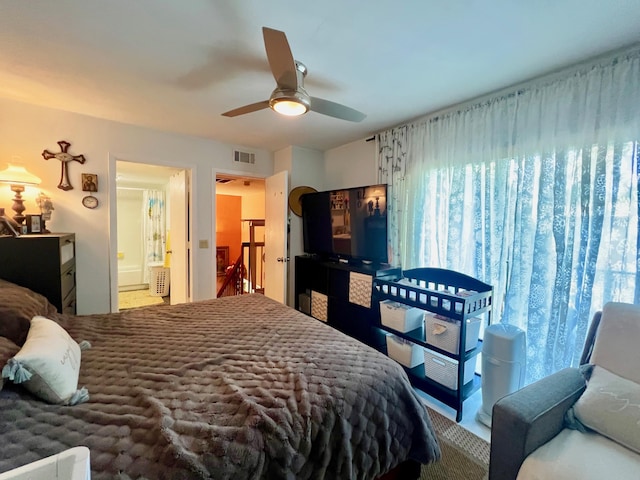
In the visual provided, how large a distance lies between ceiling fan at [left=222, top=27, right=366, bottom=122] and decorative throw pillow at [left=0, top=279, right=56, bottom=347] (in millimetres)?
1659

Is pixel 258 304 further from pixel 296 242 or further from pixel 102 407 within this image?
pixel 296 242

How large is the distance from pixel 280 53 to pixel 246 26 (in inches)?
11.6

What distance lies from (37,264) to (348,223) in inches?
107

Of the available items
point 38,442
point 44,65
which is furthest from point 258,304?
Result: point 44,65

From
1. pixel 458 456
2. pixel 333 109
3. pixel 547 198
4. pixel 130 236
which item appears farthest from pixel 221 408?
pixel 130 236

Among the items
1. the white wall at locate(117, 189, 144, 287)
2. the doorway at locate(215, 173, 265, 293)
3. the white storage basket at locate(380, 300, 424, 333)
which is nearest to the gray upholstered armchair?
the white storage basket at locate(380, 300, 424, 333)

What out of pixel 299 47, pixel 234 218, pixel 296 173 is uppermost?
pixel 299 47

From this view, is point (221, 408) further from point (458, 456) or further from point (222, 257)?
point (222, 257)

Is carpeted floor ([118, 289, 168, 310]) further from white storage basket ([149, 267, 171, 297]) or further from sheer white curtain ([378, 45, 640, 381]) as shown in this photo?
sheer white curtain ([378, 45, 640, 381])

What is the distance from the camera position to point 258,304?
7.76 ft

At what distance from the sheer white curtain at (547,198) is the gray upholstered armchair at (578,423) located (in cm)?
50

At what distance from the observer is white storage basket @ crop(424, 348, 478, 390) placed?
2.13m

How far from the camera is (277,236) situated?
3.84 meters

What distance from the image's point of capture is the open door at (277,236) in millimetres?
3645
